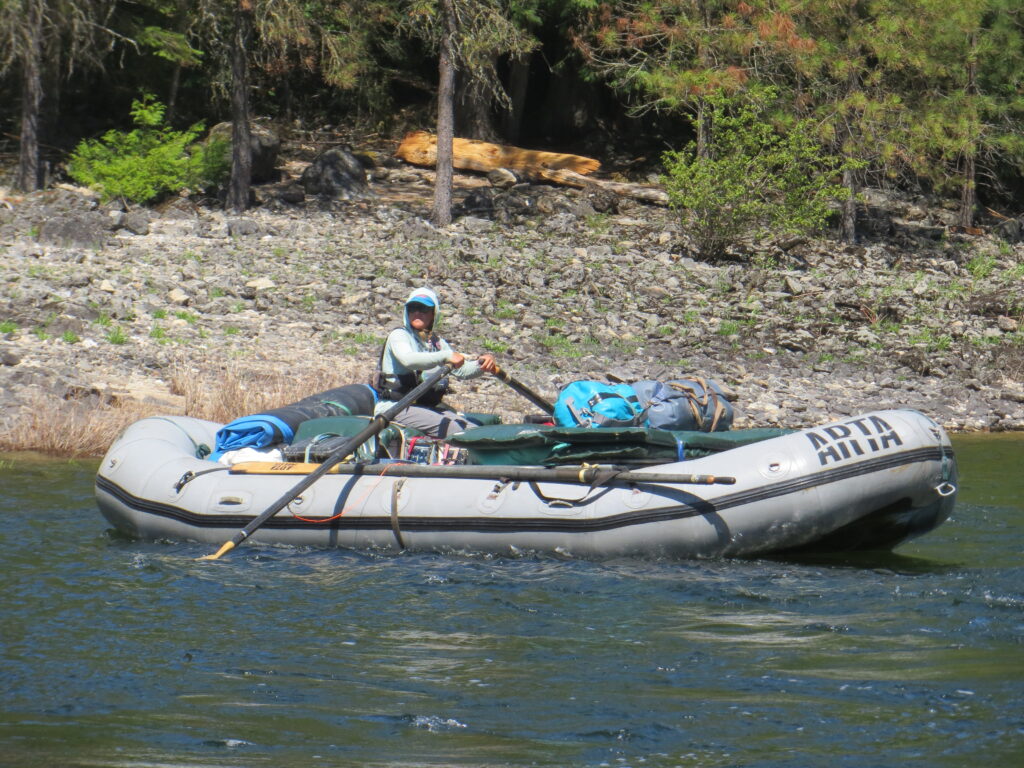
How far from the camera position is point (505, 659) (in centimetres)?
488

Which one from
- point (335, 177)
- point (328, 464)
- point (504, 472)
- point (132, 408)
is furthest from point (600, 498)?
point (335, 177)

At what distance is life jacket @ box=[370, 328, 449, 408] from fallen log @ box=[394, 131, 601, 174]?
13683mm

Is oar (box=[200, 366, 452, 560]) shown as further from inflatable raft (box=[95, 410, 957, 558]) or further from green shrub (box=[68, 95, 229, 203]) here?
green shrub (box=[68, 95, 229, 203])

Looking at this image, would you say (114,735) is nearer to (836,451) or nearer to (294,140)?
(836,451)

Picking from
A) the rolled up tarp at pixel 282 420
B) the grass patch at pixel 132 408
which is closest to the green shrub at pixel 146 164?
the grass patch at pixel 132 408

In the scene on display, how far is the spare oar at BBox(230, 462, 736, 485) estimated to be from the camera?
20.3 ft

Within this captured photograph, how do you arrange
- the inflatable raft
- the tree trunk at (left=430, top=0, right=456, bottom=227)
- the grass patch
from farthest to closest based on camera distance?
the tree trunk at (left=430, top=0, right=456, bottom=227) < the grass patch < the inflatable raft

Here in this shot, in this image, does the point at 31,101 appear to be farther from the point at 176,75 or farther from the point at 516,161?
the point at 516,161

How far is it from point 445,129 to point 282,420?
1100 centimetres

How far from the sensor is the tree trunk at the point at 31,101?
1747 centimetres

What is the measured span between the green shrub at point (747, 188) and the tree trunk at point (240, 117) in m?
5.90

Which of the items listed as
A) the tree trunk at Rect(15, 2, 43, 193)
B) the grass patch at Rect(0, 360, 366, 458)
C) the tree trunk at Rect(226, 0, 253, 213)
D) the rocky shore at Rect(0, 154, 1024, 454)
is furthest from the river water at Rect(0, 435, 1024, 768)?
the tree trunk at Rect(15, 2, 43, 193)

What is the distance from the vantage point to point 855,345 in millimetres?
14320

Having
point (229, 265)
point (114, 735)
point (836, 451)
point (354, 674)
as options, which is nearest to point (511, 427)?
point (836, 451)
